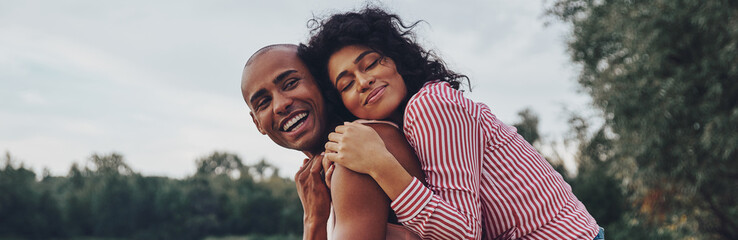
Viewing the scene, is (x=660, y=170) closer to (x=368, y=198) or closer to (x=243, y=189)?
(x=368, y=198)

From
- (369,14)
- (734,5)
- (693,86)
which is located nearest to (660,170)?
(693,86)

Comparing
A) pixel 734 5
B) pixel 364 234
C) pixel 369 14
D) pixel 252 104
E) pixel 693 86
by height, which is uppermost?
pixel 734 5

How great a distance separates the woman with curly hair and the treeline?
48418 mm

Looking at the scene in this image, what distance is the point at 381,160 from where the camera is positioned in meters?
1.94

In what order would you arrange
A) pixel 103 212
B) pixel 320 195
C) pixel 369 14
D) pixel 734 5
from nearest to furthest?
1. pixel 320 195
2. pixel 369 14
3. pixel 734 5
4. pixel 103 212

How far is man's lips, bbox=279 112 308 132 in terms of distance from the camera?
262cm

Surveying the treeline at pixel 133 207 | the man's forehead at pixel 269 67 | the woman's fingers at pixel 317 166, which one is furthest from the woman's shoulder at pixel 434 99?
the treeline at pixel 133 207

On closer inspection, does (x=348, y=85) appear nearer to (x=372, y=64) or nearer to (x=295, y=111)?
(x=372, y=64)

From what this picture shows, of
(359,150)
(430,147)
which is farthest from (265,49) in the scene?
(430,147)

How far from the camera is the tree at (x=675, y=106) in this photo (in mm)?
11281

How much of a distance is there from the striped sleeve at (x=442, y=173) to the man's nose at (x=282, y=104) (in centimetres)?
74

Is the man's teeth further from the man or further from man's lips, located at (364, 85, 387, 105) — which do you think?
man's lips, located at (364, 85, 387, 105)

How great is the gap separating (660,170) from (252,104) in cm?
1204

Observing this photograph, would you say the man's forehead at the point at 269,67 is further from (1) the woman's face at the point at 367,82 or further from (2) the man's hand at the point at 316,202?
(2) the man's hand at the point at 316,202
